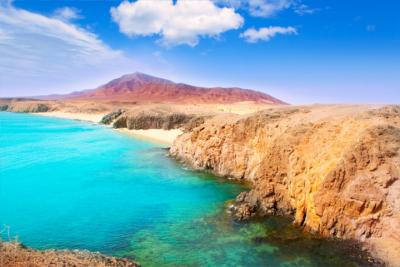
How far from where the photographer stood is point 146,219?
20109 millimetres

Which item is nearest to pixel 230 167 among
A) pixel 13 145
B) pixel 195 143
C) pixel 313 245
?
pixel 195 143

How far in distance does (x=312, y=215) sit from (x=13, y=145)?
1732 inches

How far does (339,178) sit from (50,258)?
13187 millimetres

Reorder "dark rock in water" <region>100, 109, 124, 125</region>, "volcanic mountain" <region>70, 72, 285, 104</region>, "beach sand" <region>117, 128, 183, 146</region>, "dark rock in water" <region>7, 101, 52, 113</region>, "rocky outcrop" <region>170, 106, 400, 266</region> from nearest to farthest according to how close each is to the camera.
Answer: "rocky outcrop" <region>170, 106, 400, 266</region> < "beach sand" <region>117, 128, 183, 146</region> < "dark rock in water" <region>100, 109, 124, 125</region> < "dark rock in water" <region>7, 101, 52, 113</region> < "volcanic mountain" <region>70, 72, 285, 104</region>

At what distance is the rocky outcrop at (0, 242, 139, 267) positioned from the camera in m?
10.6

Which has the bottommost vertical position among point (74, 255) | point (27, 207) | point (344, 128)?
point (27, 207)

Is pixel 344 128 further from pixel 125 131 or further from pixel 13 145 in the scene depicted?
pixel 125 131

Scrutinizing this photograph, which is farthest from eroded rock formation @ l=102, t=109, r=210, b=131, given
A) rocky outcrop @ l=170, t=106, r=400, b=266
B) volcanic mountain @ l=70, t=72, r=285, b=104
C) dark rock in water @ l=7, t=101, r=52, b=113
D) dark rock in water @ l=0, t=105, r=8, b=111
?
dark rock in water @ l=0, t=105, r=8, b=111

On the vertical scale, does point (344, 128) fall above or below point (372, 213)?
above

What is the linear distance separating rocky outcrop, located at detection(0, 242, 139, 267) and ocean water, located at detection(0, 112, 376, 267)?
2680 millimetres

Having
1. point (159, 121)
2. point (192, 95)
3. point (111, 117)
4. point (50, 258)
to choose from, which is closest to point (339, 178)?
point (50, 258)

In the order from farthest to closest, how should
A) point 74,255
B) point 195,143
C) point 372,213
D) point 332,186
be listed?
point 195,143 < point 332,186 < point 372,213 < point 74,255

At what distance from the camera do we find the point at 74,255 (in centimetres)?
1232

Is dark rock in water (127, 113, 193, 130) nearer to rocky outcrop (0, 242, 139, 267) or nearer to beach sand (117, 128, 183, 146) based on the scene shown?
beach sand (117, 128, 183, 146)
